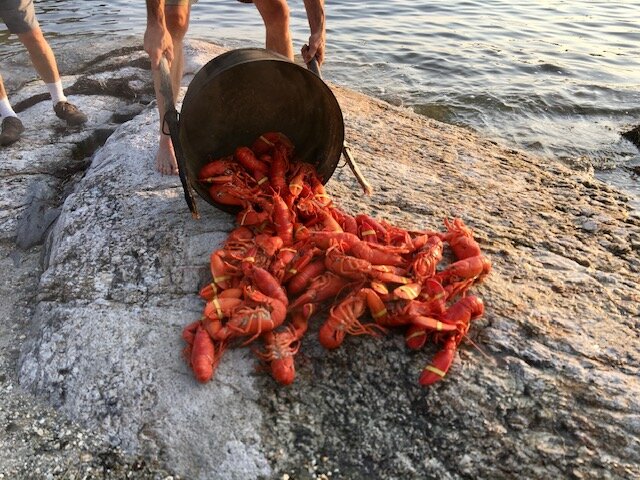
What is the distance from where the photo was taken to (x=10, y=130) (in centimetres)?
588

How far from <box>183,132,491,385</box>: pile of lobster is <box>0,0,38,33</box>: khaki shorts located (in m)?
3.80

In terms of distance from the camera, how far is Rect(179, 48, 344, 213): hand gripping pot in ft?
12.4

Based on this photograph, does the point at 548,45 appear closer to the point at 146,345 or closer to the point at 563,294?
the point at 563,294

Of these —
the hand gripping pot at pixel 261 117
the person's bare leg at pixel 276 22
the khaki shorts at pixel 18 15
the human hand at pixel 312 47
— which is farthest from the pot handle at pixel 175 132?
the khaki shorts at pixel 18 15

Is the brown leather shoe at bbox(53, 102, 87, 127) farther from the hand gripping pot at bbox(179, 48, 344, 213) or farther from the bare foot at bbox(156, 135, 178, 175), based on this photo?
the hand gripping pot at bbox(179, 48, 344, 213)

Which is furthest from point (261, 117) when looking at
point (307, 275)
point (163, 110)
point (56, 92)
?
point (56, 92)

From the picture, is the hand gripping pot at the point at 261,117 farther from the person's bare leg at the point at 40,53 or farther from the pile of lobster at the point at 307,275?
the person's bare leg at the point at 40,53

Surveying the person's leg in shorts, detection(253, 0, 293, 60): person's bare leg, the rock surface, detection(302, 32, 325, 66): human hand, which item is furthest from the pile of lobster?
the person's leg in shorts

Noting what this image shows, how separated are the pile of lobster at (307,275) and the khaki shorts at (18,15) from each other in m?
3.80

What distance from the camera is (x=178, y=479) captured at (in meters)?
2.58

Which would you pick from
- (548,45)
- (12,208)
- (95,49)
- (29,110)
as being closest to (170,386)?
(12,208)

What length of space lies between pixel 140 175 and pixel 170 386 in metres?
2.25

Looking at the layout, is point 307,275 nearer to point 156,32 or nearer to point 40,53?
point 156,32

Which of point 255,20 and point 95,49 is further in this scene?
point 255,20
